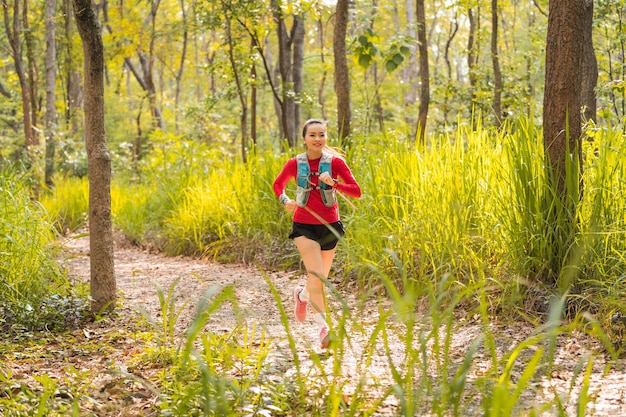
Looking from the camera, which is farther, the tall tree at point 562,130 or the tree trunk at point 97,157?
the tree trunk at point 97,157

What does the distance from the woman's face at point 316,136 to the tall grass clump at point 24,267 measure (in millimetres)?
2293

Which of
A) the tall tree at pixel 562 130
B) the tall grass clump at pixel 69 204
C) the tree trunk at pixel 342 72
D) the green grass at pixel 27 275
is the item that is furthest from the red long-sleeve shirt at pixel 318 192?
the tall grass clump at pixel 69 204

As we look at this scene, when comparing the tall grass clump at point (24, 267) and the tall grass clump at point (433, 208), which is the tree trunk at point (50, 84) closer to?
the tall grass clump at point (24, 267)

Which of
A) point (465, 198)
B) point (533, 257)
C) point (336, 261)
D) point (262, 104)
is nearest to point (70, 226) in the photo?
point (336, 261)

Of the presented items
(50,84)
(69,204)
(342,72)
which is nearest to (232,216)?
(342,72)

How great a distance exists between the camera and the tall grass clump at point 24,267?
471 centimetres

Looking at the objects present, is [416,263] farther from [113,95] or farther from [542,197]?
[113,95]

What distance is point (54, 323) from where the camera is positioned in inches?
188

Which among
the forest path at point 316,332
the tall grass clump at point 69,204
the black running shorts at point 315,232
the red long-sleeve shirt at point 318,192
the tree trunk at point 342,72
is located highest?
the tree trunk at point 342,72

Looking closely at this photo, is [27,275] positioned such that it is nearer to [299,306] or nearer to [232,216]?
[299,306]

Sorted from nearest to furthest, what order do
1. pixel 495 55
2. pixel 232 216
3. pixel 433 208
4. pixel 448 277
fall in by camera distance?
pixel 448 277 → pixel 433 208 → pixel 232 216 → pixel 495 55

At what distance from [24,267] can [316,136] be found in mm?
2498

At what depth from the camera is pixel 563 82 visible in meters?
4.67

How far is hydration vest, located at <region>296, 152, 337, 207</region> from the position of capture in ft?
14.7
